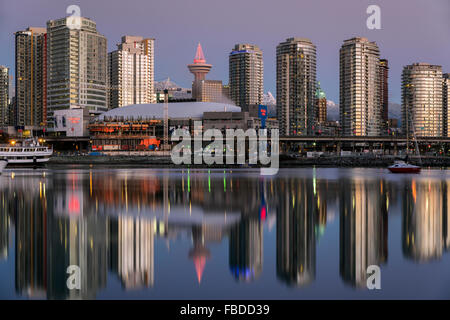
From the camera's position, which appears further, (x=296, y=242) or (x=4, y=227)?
(x=4, y=227)

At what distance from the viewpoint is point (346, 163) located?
184 meters

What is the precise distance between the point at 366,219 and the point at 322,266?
16.1 meters

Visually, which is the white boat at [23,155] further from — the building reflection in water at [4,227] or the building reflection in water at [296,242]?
the building reflection in water at [296,242]

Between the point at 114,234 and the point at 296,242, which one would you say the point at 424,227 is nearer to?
the point at 296,242

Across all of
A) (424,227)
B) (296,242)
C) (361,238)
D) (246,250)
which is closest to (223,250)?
(246,250)

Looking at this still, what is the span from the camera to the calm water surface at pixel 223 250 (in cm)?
Result: 1967

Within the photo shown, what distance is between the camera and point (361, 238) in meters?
30.1

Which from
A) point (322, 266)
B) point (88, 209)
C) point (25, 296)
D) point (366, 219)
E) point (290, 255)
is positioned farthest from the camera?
point (88, 209)

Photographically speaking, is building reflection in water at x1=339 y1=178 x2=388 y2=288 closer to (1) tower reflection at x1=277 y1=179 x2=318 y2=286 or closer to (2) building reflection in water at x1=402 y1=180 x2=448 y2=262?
(2) building reflection in water at x1=402 y1=180 x2=448 y2=262

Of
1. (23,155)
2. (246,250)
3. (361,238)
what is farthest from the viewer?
(23,155)

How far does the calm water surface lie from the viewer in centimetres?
1967

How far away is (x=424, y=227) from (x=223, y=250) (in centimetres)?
1477
